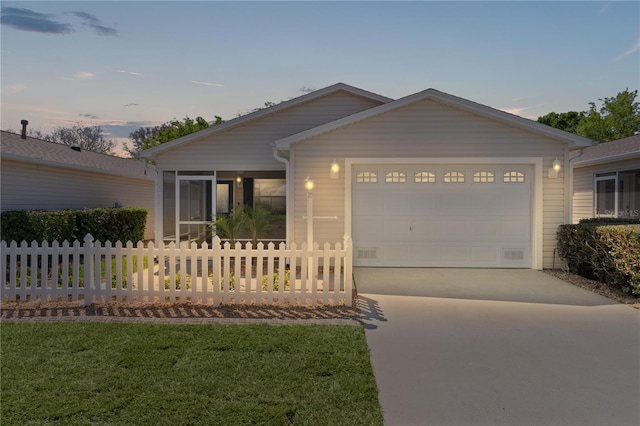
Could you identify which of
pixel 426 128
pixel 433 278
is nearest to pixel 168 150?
pixel 426 128

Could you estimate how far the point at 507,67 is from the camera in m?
11.4

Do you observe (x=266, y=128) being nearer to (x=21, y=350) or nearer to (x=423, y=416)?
(x=21, y=350)

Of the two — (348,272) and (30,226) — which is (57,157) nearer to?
(30,226)

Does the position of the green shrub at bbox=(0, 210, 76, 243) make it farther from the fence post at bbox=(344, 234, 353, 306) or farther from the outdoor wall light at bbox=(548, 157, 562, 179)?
the outdoor wall light at bbox=(548, 157, 562, 179)

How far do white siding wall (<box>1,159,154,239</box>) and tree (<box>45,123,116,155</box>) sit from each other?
29.9 meters

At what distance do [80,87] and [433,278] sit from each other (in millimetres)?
12736

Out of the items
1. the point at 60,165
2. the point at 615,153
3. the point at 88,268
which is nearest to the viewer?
the point at 88,268

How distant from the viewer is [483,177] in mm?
8906

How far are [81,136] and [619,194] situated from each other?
47256mm

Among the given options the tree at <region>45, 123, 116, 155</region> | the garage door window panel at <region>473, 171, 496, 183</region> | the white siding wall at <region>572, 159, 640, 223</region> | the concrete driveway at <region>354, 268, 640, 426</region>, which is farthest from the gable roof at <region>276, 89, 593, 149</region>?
the tree at <region>45, 123, 116, 155</region>

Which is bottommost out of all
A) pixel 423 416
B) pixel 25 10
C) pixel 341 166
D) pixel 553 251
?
pixel 423 416

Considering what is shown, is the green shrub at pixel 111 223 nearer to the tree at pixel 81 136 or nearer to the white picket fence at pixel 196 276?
the white picket fence at pixel 196 276

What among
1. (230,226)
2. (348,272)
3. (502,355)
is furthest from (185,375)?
(230,226)

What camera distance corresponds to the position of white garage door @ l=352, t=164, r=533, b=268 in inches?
348
